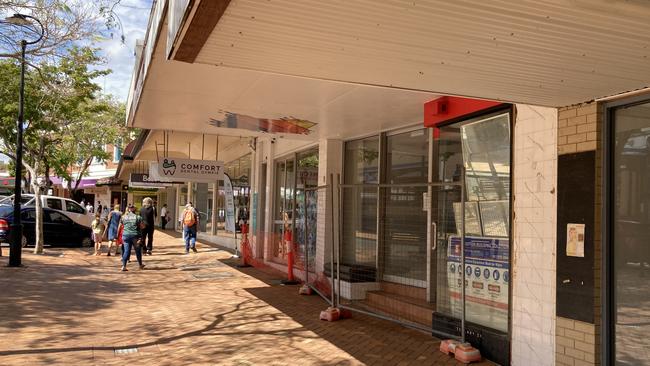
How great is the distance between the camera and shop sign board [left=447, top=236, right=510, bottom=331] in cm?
593

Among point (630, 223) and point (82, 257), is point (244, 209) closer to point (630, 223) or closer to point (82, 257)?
point (82, 257)

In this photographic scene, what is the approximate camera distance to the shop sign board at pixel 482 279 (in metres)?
5.93

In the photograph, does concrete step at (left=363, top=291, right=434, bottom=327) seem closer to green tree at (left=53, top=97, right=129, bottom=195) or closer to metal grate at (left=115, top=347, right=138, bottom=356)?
metal grate at (left=115, top=347, right=138, bottom=356)

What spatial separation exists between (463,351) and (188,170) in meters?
10.9

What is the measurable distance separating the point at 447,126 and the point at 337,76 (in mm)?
3123

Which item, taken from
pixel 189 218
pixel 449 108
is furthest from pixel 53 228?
pixel 449 108

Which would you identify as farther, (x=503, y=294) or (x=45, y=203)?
(x=45, y=203)

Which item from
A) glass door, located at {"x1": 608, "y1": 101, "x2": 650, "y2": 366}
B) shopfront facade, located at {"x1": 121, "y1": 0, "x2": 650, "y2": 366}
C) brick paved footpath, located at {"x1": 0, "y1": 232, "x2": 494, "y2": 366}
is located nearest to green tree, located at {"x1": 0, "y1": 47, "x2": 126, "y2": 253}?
brick paved footpath, located at {"x1": 0, "y1": 232, "x2": 494, "y2": 366}

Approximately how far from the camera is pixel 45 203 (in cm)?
1959

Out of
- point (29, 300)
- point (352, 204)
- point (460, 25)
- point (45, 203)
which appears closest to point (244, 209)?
point (45, 203)

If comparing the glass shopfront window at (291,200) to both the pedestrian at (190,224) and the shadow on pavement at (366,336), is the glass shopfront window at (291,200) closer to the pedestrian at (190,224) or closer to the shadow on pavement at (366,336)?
the shadow on pavement at (366,336)

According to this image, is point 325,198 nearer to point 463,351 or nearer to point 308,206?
point 308,206

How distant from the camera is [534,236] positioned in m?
5.35

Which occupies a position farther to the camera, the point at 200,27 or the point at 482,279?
the point at 482,279
